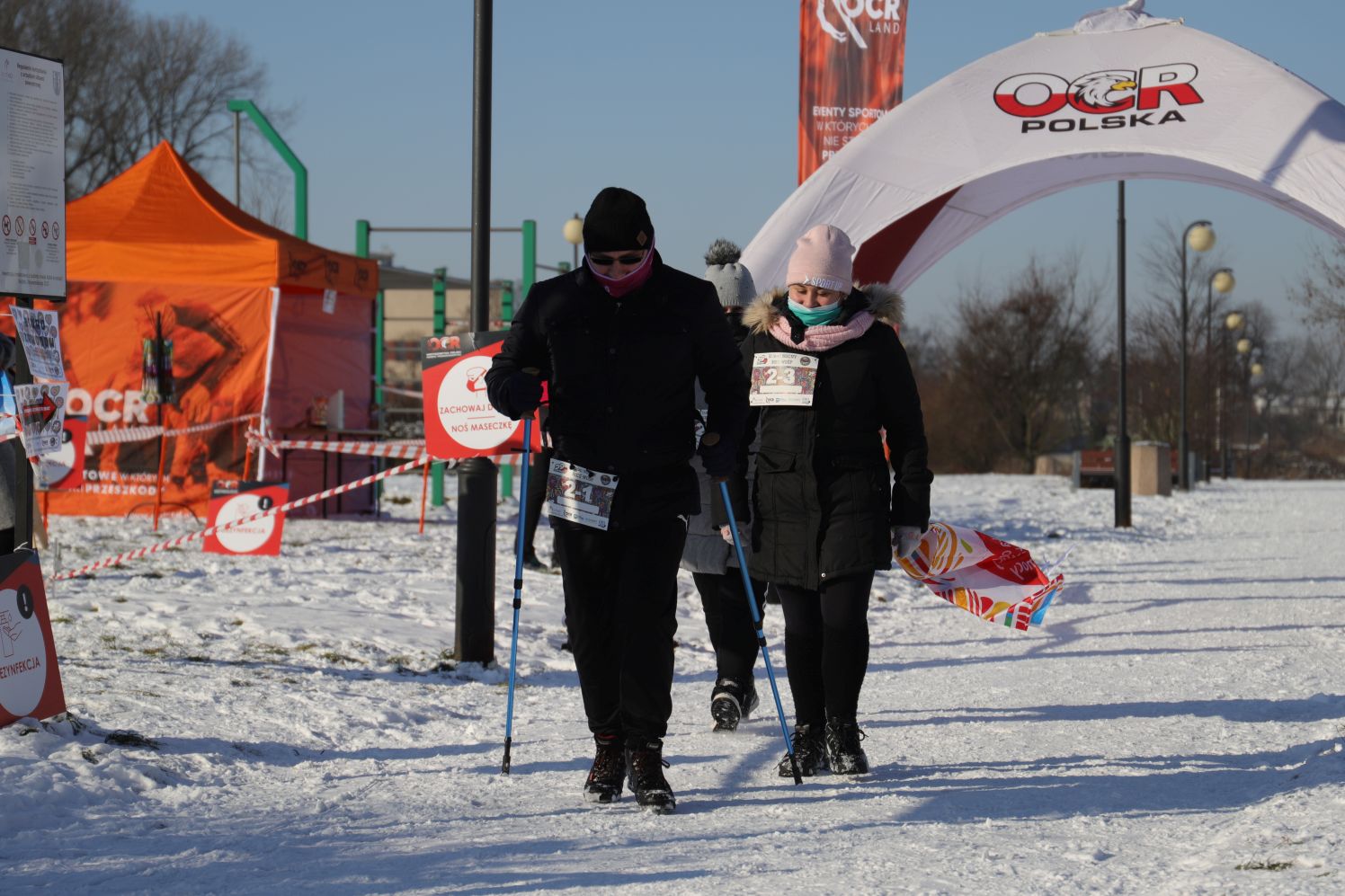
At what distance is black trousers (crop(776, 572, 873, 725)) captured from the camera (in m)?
5.32

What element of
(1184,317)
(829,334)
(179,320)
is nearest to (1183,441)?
(1184,317)

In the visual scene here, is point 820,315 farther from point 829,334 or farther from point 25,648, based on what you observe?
point 25,648

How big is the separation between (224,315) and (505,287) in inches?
200

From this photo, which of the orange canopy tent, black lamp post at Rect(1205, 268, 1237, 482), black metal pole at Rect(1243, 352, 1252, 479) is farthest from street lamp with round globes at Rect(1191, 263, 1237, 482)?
the orange canopy tent

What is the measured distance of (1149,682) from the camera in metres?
7.40

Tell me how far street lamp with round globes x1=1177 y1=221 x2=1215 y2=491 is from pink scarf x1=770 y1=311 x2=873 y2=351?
72.9 ft

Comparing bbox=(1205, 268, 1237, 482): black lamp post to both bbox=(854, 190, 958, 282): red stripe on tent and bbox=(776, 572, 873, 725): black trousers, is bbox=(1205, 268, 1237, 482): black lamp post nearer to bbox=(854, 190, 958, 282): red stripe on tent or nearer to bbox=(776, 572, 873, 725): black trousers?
bbox=(854, 190, 958, 282): red stripe on tent

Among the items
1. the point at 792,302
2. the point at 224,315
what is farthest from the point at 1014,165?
the point at 224,315

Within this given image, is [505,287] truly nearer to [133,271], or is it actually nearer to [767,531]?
[133,271]

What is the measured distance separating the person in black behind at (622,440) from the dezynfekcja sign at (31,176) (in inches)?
73.3

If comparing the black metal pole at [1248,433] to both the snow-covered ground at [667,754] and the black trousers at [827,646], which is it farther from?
the black trousers at [827,646]

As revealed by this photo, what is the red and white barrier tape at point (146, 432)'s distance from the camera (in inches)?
594

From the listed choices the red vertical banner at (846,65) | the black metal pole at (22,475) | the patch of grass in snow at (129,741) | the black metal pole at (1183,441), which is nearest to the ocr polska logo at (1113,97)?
the red vertical banner at (846,65)

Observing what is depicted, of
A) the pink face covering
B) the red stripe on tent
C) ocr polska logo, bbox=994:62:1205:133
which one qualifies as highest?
ocr polska logo, bbox=994:62:1205:133
